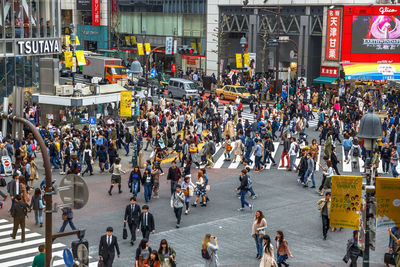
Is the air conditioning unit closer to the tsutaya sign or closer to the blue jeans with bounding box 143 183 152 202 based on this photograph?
the tsutaya sign

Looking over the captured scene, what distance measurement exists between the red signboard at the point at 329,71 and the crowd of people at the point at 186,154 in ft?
33.2

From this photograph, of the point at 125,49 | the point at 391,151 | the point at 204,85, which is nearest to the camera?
the point at 391,151

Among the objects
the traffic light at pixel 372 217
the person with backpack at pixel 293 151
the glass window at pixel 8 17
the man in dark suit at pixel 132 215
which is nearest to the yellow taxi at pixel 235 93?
the glass window at pixel 8 17

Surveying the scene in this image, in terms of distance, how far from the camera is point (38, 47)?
41531 millimetres

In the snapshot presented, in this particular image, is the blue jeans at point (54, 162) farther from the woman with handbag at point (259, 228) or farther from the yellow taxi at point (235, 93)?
the yellow taxi at point (235, 93)

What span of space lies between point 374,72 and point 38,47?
24.3m

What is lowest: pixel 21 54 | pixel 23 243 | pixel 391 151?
pixel 23 243

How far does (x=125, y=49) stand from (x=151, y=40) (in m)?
4.98

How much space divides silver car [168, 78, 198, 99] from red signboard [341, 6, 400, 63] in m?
13.2

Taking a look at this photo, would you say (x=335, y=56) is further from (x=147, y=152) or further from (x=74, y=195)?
(x=74, y=195)

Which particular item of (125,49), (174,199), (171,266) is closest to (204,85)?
(125,49)

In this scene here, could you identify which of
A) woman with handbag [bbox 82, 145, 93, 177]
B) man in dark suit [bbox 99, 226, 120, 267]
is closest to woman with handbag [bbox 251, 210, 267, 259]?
man in dark suit [bbox 99, 226, 120, 267]

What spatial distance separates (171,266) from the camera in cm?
1486

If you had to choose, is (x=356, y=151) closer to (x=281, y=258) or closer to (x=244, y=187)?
(x=244, y=187)
